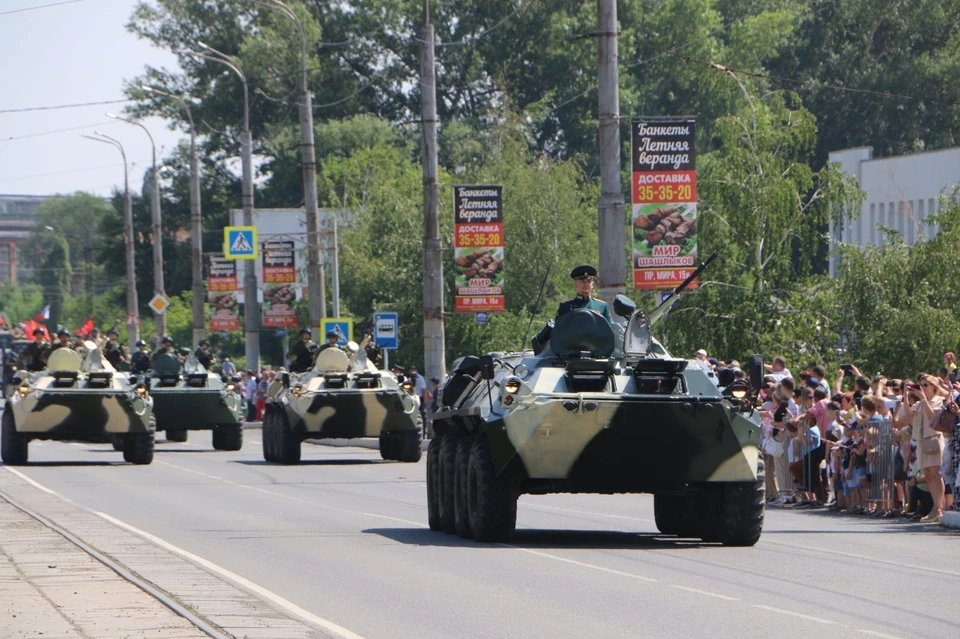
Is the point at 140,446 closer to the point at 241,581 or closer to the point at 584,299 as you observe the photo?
the point at 584,299

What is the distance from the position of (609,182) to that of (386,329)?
1555 cm

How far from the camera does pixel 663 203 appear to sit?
26.4 m

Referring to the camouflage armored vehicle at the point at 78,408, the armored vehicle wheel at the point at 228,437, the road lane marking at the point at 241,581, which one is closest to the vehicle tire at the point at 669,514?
the road lane marking at the point at 241,581

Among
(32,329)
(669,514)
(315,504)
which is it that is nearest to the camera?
(669,514)

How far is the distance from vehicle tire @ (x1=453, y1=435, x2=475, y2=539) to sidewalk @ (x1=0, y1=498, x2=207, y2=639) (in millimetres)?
3360

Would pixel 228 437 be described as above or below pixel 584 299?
below

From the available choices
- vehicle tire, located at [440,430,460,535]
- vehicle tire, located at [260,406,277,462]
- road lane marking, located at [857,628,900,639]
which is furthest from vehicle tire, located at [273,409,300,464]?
road lane marking, located at [857,628,900,639]

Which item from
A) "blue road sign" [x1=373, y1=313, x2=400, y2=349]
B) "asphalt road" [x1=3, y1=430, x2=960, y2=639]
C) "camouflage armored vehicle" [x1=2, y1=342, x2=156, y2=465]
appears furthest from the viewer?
"blue road sign" [x1=373, y1=313, x2=400, y2=349]

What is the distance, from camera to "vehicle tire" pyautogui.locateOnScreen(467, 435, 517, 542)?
16.1m

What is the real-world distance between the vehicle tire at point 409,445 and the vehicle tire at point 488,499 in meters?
15.9

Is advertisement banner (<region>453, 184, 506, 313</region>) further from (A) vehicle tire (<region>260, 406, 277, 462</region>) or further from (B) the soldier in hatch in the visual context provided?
(B) the soldier in hatch

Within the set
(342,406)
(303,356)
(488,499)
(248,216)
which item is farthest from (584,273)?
(248,216)

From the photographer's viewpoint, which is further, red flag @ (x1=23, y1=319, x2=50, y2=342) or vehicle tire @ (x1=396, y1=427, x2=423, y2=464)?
red flag @ (x1=23, y1=319, x2=50, y2=342)

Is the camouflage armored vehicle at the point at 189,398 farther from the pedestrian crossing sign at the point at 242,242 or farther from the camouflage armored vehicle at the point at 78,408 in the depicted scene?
the pedestrian crossing sign at the point at 242,242
